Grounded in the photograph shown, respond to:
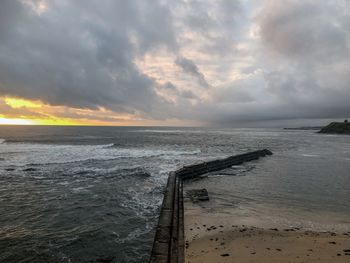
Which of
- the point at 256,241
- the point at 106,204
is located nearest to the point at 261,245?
the point at 256,241

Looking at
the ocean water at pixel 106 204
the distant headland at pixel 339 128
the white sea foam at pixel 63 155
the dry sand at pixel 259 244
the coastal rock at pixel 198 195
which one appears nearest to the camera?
the dry sand at pixel 259 244

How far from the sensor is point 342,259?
9.67 m

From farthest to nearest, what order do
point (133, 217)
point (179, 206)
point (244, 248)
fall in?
point (179, 206)
point (133, 217)
point (244, 248)

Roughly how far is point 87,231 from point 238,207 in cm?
819

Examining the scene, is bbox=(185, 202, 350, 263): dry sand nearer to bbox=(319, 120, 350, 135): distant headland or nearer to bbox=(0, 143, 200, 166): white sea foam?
bbox=(0, 143, 200, 166): white sea foam

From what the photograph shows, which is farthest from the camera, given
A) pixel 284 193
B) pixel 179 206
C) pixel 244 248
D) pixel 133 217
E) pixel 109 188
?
pixel 109 188

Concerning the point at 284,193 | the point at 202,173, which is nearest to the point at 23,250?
the point at 284,193

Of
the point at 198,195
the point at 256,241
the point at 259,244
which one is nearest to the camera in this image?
the point at 259,244

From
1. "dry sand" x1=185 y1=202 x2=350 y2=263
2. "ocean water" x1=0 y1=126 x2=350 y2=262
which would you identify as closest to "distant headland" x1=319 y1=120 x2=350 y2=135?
"ocean water" x1=0 y1=126 x2=350 y2=262

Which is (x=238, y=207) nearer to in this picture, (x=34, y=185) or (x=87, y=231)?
(x=87, y=231)

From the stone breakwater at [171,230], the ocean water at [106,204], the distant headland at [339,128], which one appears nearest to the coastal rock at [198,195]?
the stone breakwater at [171,230]

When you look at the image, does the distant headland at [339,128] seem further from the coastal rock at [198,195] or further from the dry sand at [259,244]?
the dry sand at [259,244]

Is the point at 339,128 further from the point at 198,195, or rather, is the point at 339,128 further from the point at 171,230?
the point at 171,230

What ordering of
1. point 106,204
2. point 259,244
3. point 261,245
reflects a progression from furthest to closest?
point 106,204
point 259,244
point 261,245
